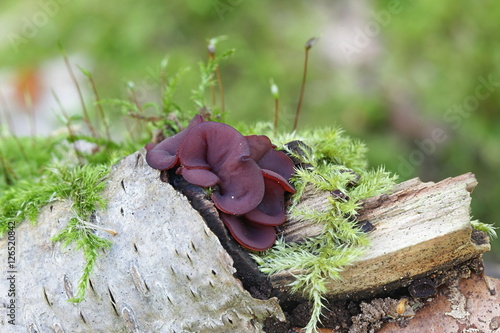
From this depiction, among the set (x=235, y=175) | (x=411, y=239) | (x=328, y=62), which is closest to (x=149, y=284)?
(x=235, y=175)

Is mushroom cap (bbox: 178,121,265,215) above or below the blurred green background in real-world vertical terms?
above

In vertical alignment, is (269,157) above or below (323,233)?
above

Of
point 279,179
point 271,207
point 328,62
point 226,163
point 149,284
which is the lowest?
point 328,62

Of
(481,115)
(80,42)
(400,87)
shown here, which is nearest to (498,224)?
(481,115)

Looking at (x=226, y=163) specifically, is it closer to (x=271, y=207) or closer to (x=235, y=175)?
(x=235, y=175)

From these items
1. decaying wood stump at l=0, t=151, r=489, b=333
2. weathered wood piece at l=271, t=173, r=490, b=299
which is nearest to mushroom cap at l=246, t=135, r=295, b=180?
weathered wood piece at l=271, t=173, r=490, b=299

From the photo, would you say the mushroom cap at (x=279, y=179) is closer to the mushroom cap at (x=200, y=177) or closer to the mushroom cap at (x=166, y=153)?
the mushroom cap at (x=200, y=177)

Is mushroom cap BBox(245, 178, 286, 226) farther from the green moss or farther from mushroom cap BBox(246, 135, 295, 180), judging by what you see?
the green moss

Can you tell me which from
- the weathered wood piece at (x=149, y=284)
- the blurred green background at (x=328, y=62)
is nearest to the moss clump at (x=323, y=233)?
the weathered wood piece at (x=149, y=284)
